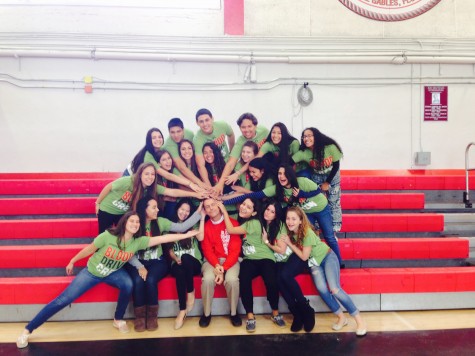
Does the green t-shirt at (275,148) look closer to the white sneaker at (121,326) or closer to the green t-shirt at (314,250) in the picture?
the green t-shirt at (314,250)

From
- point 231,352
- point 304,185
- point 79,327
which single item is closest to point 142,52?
point 304,185

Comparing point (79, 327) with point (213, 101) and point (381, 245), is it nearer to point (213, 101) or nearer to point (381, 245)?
point (381, 245)

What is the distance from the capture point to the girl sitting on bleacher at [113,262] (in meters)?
2.64

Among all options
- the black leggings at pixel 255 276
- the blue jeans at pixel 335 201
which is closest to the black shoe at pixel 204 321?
the black leggings at pixel 255 276

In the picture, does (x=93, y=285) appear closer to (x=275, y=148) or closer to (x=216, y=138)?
(x=216, y=138)

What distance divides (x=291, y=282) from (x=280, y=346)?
482mm

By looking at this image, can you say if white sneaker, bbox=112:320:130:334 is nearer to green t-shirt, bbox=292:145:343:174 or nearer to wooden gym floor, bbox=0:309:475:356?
wooden gym floor, bbox=0:309:475:356

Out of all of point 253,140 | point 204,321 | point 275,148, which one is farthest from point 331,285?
point 253,140

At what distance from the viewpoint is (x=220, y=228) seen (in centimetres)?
297

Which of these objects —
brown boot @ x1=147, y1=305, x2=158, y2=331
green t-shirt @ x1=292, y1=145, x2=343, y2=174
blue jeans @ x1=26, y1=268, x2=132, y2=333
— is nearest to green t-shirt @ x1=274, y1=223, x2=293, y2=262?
green t-shirt @ x1=292, y1=145, x2=343, y2=174

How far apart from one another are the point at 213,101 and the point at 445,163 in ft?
12.3

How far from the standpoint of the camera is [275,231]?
288cm

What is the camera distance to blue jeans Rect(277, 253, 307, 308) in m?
2.72

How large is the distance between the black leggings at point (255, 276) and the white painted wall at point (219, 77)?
3142 millimetres
